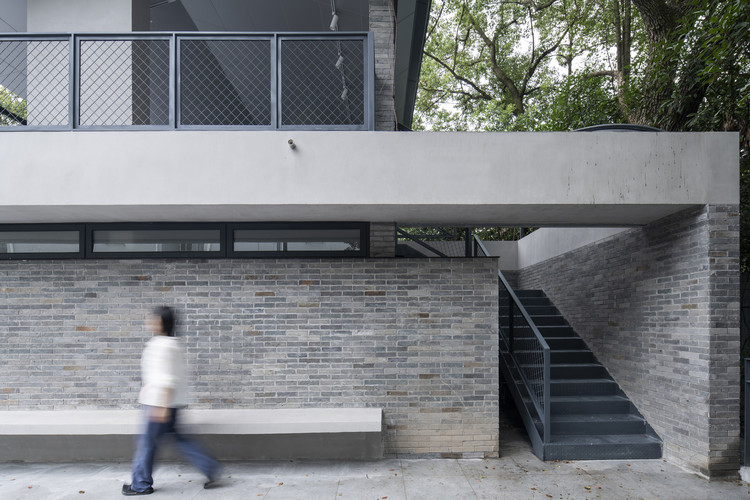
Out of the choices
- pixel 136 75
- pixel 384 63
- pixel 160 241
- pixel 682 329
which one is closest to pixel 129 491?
pixel 160 241

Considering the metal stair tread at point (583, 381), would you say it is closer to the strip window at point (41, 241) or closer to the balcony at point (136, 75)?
the balcony at point (136, 75)

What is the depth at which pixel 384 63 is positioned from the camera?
5.75 metres

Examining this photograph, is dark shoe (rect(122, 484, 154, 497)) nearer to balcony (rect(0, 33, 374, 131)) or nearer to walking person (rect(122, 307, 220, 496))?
walking person (rect(122, 307, 220, 496))

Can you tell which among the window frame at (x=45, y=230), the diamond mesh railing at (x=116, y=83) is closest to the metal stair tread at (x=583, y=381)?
the diamond mesh railing at (x=116, y=83)

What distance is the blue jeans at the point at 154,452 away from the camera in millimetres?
3967

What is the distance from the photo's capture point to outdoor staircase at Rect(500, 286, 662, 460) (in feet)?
17.0

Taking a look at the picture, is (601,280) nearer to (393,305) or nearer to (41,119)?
(393,305)

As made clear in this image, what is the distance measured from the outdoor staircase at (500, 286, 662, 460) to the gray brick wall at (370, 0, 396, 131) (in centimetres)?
320

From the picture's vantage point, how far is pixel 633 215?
5125 mm

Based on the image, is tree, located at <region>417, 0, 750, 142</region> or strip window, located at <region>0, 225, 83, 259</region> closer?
strip window, located at <region>0, 225, 83, 259</region>

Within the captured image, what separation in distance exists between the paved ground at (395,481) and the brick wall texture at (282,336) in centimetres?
42

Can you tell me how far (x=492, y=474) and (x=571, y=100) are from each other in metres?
7.54

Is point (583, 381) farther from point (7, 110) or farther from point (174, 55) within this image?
point (7, 110)

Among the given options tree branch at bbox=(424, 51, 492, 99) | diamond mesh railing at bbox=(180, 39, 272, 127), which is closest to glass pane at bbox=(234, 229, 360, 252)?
diamond mesh railing at bbox=(180, 39, 272, 127)
